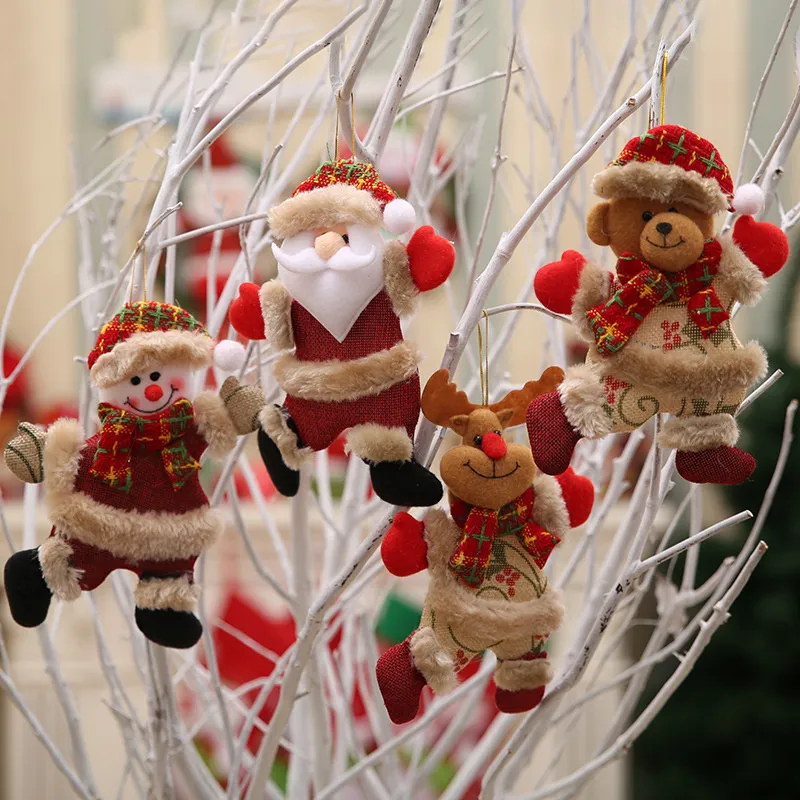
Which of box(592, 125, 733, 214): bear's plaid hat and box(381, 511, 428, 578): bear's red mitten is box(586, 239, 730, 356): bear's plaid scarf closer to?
box(592, 125, 733, 214): bear's plaid hat

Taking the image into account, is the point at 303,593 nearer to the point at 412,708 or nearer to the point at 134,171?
the point at 412,708

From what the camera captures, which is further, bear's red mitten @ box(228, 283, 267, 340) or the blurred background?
the blurred background

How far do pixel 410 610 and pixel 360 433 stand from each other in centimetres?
134

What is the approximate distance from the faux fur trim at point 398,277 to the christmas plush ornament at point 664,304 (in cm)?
8

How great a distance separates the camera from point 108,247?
833mm

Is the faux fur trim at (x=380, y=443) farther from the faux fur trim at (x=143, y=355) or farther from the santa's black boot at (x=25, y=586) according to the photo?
the santa's black boot at (x=25, y=586)

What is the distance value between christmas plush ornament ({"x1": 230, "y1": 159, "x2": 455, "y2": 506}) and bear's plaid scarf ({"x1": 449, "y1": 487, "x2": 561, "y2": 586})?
0.12 feet

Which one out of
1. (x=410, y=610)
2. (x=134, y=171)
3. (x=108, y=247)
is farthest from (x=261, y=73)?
(x=108, y=247)

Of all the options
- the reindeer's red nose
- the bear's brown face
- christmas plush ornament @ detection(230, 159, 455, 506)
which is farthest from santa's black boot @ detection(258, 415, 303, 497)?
the bear's brown face

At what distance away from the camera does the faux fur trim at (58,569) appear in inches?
23.9

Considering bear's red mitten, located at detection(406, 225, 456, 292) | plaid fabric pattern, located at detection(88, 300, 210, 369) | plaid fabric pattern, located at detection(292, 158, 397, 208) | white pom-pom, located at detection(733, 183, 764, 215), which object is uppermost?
plaid fabric pattern, located at detection(292, 158, 397, 208)

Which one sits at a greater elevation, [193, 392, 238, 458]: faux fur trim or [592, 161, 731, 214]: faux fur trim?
[592, 161, 731, 214]: faux fur trim

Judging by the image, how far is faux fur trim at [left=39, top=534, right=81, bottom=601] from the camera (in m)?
0.61

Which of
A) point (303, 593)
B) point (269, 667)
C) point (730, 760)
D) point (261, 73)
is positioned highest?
point (261, 73)
